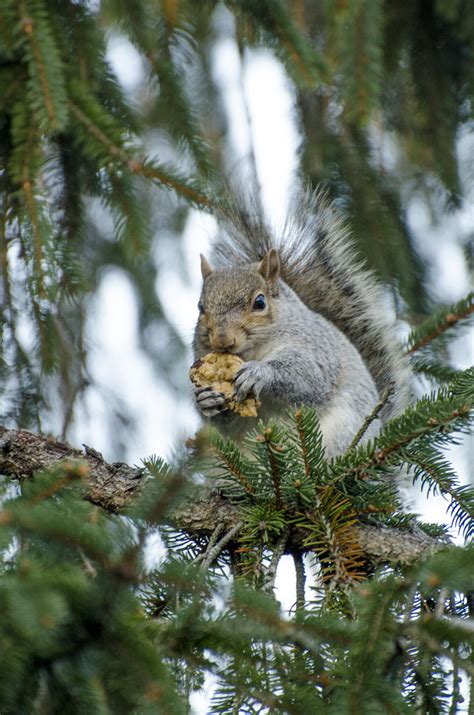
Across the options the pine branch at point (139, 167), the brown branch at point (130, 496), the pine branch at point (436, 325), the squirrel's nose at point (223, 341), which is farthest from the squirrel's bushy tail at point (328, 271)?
the brown branch at point (130, 496)

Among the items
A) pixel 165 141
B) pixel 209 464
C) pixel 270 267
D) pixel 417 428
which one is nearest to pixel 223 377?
pixel 270 267

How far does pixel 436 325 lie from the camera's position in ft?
7.16

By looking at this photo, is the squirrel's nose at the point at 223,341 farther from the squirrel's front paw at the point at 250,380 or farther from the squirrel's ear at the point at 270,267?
the squirrel's ear at the point at 270,267

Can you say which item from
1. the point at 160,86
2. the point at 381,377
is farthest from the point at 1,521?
the point at 381,377

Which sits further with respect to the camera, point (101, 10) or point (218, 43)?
point (218, 43)

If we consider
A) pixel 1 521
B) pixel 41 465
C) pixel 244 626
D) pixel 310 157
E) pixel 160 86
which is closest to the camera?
pixel 1 521

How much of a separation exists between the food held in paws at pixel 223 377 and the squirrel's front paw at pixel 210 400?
2 cm

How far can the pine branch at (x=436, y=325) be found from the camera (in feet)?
6.16

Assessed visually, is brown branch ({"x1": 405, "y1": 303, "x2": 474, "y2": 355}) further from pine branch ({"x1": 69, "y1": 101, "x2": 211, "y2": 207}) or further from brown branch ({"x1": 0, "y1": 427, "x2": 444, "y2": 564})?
pine branch ({"x1": 69, "y1": 101, "x2": 211, "y2": 207})

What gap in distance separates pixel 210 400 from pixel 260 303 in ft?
1.63

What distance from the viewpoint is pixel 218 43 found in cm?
301

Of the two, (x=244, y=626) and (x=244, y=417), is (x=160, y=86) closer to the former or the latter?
(x=244, y=417)

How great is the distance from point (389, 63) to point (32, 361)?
58.1 inches

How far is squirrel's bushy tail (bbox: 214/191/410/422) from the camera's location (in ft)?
8.30
